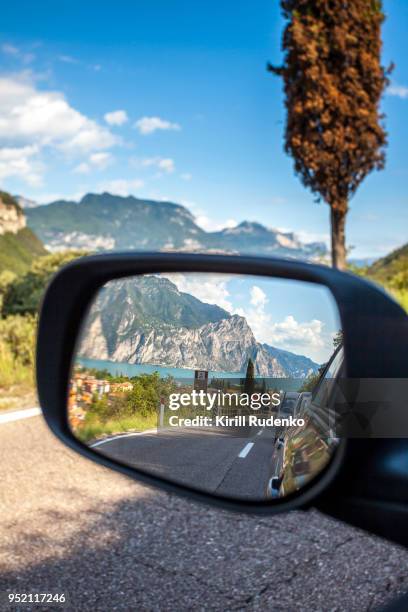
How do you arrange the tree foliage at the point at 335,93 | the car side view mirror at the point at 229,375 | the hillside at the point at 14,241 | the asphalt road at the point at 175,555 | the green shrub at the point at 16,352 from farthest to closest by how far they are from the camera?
the hillside at the point at 14,241
the tree foliage at the point at 335,93
the green shrub at the point at 16,352
the asphalt road at the point at 175,555
the car side view mirror at the point at 229,375

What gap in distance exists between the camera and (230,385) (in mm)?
1036

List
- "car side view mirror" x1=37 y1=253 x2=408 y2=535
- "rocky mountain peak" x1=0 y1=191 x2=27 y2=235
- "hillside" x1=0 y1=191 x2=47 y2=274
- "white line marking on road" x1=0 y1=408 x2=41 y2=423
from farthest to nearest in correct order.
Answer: "rocky mountain peak" x1=0 y1=191 x2=27 y2=235
"hillside" x1=0 y1=191 x2=47 y2=274
"white line marking on road" x1=0 y1=408 x2=41 y2=423
"car side view mirror" x1=37 y1=253 x2=408 y2=535

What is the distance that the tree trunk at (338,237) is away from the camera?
12.6 meters

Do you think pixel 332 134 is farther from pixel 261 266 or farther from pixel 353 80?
pixel 261 266

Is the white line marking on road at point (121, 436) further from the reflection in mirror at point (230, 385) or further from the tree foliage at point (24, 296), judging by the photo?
the tree foliage at point (24, 296)

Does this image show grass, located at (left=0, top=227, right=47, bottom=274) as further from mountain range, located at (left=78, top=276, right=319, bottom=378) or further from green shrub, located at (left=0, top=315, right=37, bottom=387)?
mountain range, located at (left=78, top=276, right=319, bottom=378)

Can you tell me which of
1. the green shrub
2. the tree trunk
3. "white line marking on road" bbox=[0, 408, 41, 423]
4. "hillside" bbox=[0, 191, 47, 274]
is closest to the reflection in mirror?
"white line marking on road" bbox=[0, 408, 41, 423]

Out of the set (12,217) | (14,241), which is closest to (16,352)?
(14,241)

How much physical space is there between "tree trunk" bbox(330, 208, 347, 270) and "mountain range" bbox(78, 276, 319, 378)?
11437 millimetres

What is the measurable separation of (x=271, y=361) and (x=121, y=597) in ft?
5.47

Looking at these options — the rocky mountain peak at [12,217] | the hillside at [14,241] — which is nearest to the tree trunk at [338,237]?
the hillside at [14,241]

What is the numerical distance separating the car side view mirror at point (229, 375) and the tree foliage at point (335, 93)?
38.3ft

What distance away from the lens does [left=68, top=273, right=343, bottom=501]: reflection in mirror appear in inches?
39.6

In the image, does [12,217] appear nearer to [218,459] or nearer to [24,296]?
[24,296]
